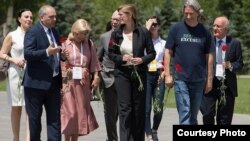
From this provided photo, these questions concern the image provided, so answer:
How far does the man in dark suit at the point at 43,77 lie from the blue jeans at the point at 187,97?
61.0 inches

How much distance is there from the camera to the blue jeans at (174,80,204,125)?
32.4 ft

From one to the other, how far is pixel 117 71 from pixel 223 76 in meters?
1.71

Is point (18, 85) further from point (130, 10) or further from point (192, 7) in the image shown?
point (192, 7)

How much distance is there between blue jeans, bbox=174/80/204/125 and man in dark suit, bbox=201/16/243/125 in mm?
973

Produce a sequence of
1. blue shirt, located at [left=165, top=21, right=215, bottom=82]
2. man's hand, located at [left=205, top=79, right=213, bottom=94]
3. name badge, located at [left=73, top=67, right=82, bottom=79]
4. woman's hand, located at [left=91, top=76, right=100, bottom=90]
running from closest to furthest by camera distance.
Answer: blue shirt, located at [left=165, top=21, right=215, bottom=82], man's hand, located at [left=205, top=79, right=213, bottom=94], name badge, located at [left=73, top=67, right=82, bottom=79], woman's hand, located at [left=91, top=76, right=100, bottom=90]

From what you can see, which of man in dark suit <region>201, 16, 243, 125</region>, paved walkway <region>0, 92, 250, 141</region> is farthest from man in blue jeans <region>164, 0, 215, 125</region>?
paved walkway <region>0, 92, 250, 141</region>

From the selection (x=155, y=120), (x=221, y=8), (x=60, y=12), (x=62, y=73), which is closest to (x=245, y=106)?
(x=155, y=120)

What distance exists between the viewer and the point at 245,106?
1936cm

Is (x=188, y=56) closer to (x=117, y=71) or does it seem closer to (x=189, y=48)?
(x=189, y=48)

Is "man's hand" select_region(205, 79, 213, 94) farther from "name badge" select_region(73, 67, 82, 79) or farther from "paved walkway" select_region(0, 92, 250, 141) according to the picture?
"paved walkway" select_region(0, 92, 250, 141)

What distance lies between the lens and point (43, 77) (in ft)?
31.3

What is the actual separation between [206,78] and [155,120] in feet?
9.11

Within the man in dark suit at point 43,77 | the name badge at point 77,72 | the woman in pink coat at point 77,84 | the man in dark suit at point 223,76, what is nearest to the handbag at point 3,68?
the woman in pink coat at point 77,84

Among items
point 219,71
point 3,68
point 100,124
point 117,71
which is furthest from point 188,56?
point 100,124
